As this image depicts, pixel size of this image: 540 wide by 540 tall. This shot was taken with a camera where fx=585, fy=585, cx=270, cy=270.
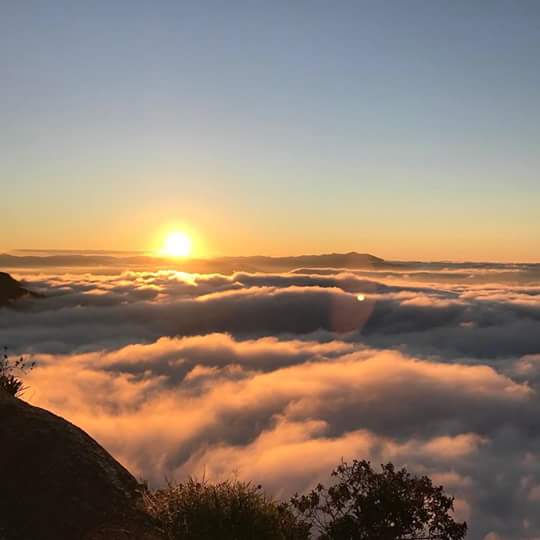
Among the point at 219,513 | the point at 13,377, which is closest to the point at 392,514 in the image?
the point at 219,513

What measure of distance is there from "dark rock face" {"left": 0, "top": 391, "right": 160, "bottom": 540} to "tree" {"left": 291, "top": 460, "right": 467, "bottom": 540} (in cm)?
322

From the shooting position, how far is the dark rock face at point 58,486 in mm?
8617

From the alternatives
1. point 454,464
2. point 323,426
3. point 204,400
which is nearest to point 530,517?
point 454,464

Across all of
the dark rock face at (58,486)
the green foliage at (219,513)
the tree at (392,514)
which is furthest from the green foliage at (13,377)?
the tree at (392,514)

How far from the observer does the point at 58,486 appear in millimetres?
9461

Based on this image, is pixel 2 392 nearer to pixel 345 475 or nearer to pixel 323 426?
pixel 345 475

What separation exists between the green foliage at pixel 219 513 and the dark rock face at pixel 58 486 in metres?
0.35

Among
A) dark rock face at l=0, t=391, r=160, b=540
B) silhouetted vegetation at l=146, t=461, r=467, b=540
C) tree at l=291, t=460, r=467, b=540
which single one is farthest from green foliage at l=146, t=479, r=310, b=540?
tree at l=291, t=460, r=467, b=540

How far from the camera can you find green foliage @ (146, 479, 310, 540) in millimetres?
8383

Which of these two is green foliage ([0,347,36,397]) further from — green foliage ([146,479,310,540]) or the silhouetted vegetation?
green foliage ([146,479,310,540])

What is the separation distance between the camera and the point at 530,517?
170 meters

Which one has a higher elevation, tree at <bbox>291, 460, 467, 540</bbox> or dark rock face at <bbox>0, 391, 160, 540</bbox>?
dark rock face at <bbox>0, 391, 160, 540</bbox>

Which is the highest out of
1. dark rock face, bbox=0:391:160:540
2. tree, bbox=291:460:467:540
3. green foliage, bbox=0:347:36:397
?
green foliage, bbox=0:347:36:397

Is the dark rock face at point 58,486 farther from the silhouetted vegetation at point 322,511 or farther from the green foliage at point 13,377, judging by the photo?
the green foliage at point 13,377
